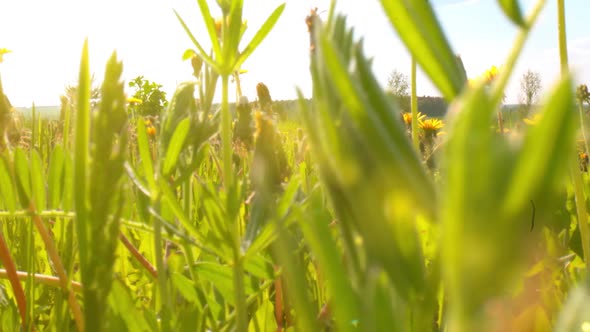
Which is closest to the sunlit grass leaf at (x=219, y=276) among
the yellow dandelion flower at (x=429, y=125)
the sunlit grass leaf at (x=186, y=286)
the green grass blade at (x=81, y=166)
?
Answer: the sunlit grass leaf at (x=186, y=286)

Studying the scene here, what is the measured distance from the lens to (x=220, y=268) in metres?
0.53

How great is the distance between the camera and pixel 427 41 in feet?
0.63

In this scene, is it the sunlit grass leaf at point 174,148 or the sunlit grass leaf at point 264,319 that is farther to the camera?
the sunlit grass leaf at point 264,319

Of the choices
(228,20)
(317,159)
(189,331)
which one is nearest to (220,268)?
(189,331)

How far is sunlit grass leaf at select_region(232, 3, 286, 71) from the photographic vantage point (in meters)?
0.46

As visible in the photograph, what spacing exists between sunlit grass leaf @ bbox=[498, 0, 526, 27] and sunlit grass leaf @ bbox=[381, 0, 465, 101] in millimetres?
22

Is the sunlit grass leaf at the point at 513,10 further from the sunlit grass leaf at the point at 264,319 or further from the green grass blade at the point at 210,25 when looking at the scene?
the sunlit grass leaf at the point at 264,319

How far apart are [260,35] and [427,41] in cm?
30

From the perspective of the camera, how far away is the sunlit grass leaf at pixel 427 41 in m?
0.19

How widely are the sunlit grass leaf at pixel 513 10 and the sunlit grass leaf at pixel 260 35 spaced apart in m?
0.29

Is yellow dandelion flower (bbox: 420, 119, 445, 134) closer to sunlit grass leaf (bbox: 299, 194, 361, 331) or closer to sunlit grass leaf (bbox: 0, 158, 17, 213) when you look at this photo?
sunlit grass leaf (bbox: 0, 158, 17, 213)

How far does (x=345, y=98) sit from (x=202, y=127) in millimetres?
358

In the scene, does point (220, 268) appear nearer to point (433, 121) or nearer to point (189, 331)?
point (189, 331)

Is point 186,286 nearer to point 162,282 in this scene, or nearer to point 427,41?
point 162,282
